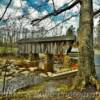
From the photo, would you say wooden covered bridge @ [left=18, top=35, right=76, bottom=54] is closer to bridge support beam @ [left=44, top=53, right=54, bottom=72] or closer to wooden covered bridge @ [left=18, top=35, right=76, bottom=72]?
wooden covered bridge @ [left=18, top=35, right=76, bottom=72]

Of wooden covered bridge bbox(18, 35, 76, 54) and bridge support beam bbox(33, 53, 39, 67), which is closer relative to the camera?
wooden covered bridge bbox(18, 35, 76, 54)

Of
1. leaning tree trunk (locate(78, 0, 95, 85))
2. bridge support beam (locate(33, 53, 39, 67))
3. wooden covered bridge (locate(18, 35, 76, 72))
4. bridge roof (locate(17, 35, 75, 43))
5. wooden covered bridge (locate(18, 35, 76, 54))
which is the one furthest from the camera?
bridge support beam (locate(33, 53, 39, 67))

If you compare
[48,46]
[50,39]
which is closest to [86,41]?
[50,39]

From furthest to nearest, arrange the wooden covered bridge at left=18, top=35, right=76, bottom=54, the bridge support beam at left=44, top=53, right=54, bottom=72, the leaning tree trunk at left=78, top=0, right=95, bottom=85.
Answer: the wooden covered bridge at left=18, top=35, right=76, bottom=54, the bridge support beam at left=44, top=53, right=54, bottom=72, the leaning tree trunk at left=78, top=0, right=95, bottom=85

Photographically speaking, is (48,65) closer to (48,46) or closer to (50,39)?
(50,39)

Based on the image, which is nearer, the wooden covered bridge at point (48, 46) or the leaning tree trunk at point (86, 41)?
the leaning tree trunk at point (86, 41)

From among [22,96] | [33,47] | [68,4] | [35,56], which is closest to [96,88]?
[22,96]

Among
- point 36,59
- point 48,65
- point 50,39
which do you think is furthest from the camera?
point 36,59

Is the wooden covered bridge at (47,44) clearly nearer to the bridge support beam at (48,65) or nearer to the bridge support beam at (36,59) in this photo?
the bridge support beam at (36,59)

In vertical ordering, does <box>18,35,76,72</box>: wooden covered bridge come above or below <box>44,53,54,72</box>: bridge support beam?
above

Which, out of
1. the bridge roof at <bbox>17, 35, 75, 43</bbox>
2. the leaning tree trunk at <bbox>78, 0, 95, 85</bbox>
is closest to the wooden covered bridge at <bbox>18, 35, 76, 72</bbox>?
the bridge roof at <bbox>17, 35, 75, 43</bbox>

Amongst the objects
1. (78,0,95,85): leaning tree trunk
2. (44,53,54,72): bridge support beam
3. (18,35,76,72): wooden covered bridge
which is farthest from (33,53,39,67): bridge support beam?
(78,0,95,85): leaning tree trunk

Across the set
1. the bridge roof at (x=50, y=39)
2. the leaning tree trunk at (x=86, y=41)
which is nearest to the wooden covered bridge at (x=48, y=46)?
the bridge roof at (x=50, y=39)

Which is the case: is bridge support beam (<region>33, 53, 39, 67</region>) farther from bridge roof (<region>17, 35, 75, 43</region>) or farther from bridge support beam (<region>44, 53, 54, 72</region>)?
bridge support beam (<region>44, 53, 54, 72</region>)
